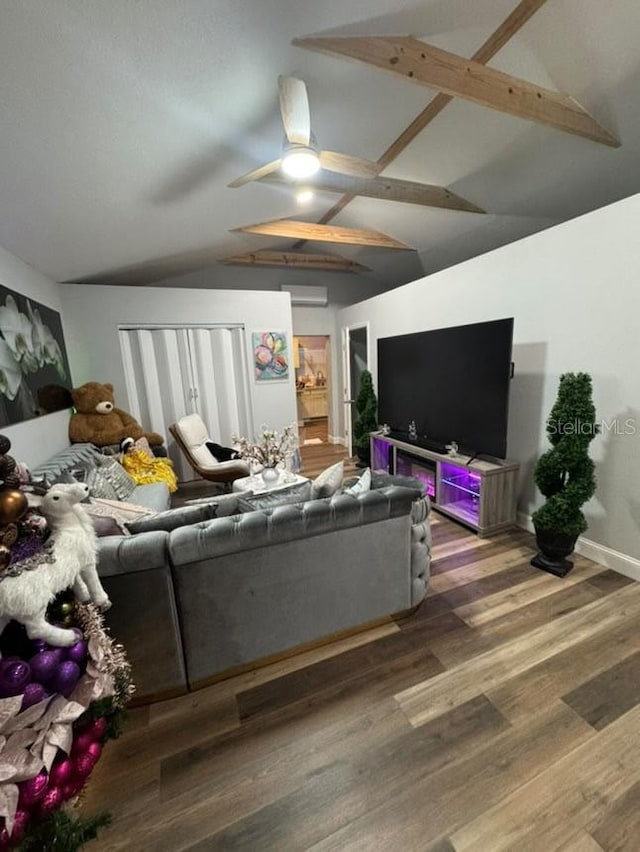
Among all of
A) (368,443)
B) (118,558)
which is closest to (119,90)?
(118,558)

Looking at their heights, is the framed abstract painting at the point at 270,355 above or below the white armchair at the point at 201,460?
above

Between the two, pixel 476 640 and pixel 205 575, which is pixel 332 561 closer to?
pixel 205 575

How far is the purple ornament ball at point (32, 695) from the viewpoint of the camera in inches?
32.6

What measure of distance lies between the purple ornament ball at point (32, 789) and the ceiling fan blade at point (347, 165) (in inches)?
110

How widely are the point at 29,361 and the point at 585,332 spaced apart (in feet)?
13.5

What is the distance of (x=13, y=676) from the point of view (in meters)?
0.81

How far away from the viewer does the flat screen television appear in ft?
9.04

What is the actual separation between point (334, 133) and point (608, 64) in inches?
61.7

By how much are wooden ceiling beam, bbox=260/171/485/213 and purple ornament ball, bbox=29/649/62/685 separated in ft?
8.63

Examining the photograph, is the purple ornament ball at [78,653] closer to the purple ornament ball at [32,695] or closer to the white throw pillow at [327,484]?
the purple ornament ball at [32,695]

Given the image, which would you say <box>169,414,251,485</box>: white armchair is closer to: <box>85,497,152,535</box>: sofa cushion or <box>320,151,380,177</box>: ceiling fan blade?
<box>85,497,152,535</box>: sofa cushion

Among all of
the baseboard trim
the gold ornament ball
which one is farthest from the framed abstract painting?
the gold ornament ball

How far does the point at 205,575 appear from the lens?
1.49 meters

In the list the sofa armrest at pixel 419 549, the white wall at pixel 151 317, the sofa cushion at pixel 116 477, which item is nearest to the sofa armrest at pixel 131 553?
the sofa armrest at pixel 419 549
